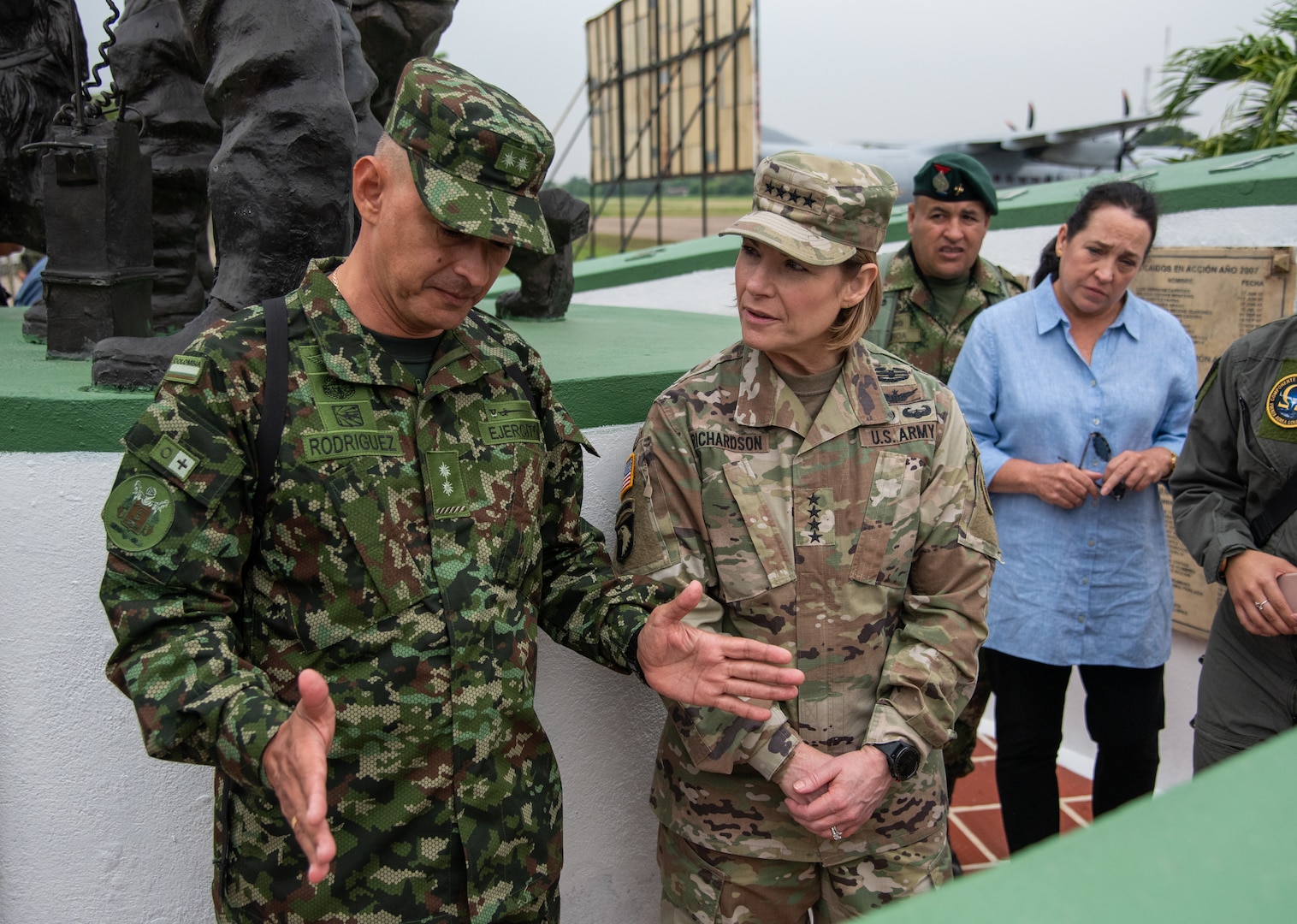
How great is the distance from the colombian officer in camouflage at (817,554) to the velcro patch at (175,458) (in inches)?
29.4

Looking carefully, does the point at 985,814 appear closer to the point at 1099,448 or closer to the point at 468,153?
the point at 1099,448

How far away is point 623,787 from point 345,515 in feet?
3.76

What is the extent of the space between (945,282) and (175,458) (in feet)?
7.85

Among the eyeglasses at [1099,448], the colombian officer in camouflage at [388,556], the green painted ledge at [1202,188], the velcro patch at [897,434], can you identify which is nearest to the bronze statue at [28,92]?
the colombian officer in camouflage at [388,556]

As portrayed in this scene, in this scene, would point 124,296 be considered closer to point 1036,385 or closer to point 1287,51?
point 1036,385

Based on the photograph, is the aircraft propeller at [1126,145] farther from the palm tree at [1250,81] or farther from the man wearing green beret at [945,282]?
the man wearing green beret at [945,282]

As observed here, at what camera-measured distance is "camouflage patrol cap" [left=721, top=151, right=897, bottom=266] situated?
176 centimetres

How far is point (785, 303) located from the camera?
5.88 feet

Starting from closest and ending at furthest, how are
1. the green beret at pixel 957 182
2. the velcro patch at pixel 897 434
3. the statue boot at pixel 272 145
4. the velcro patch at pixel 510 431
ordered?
the velcro patch at pixel 510 431
the velcro patch at pixel 897 434
the statue boot at pixel 272 145
the green beret at pixel 957 182

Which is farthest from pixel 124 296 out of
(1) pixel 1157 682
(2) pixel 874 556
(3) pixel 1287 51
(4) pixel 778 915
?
(3) pixel 1287 51

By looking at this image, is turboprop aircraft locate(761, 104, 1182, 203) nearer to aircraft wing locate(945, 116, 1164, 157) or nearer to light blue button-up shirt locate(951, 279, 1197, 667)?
aircraft wing locate(945, 116, 1164, 157)

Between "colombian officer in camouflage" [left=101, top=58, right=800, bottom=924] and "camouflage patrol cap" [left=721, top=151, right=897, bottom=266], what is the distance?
1.44 feet

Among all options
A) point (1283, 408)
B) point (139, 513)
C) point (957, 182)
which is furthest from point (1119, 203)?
point (139, 513)

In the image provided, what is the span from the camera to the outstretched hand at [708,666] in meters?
1.51
